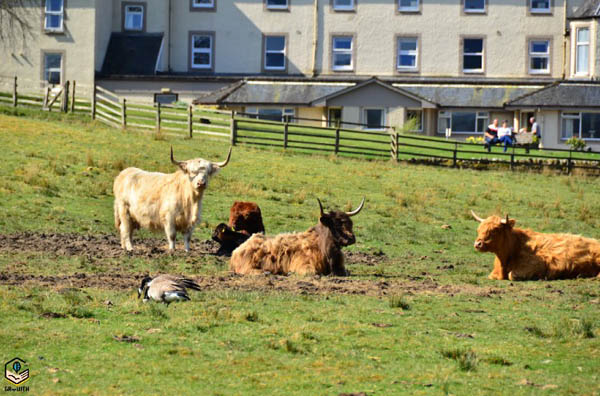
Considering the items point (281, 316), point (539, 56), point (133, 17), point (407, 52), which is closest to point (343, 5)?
point (407, 52)

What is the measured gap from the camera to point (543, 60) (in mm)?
51469

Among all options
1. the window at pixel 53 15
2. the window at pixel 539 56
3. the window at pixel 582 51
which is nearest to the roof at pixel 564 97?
the window at pixel 582 51

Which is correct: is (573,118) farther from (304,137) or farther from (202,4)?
(202,4)

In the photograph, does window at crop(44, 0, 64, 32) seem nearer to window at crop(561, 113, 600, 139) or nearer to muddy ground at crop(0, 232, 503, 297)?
window at crop(561, 113, 600, 139)

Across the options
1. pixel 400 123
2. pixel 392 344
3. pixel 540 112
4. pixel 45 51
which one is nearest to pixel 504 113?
pixel 540 112

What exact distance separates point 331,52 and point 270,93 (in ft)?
15.8

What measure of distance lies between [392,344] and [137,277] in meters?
4.70

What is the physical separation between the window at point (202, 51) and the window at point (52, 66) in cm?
684

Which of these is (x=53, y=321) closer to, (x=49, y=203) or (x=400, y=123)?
A: (x=49, y=203)

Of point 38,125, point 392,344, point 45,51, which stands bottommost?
point 392,344

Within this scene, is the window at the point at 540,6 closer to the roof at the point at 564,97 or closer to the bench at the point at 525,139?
the roof at the point at 564,97

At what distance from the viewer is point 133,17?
52.3 m

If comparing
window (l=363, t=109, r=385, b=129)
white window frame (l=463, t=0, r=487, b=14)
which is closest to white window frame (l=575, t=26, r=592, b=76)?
white window frame (l=463, t=0, r=487, b=14)

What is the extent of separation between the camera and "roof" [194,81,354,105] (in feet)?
157
